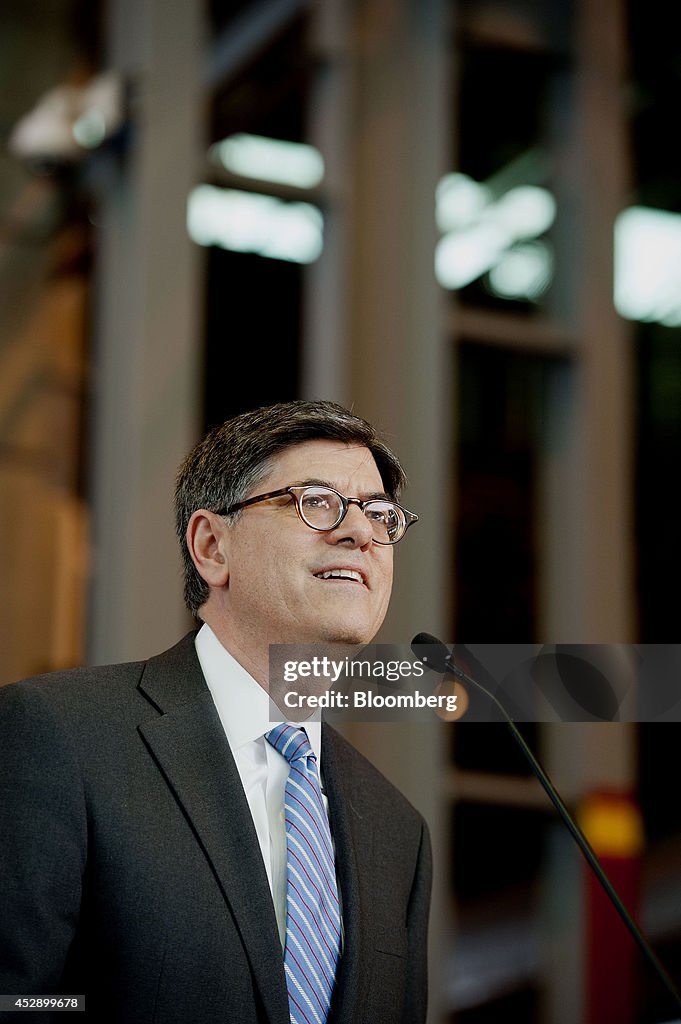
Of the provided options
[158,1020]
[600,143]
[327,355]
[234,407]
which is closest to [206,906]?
[158,1020]

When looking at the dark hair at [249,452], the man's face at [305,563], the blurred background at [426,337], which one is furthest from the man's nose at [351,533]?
the blurred background at [426,337]

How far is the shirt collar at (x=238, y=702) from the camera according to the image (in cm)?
154

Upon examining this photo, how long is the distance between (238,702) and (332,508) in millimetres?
258

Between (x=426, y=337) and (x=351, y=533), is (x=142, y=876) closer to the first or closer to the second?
(x=351, y=533)

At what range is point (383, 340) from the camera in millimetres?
4703

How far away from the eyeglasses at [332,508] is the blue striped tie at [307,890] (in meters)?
0.24

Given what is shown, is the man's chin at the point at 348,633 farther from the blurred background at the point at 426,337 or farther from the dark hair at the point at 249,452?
the blurred background at the point at 426,337

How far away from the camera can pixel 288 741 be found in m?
1.53

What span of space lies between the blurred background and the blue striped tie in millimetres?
2416

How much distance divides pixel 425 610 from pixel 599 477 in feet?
2.85

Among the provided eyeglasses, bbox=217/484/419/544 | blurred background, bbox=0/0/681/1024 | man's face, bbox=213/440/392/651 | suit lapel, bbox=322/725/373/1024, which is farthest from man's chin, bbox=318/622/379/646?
blurred background, bbox=0/0/681/1024

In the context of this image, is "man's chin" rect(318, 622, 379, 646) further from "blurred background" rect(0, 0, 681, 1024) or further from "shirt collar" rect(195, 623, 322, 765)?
"blurred background" rect(0, 0, 681, 1024)

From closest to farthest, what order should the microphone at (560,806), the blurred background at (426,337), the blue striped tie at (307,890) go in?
the microphone at (560,806) → the blue striped tie at (307,890) → the blurred background at (426,337)

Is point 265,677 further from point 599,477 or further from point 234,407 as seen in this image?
point 599,477
